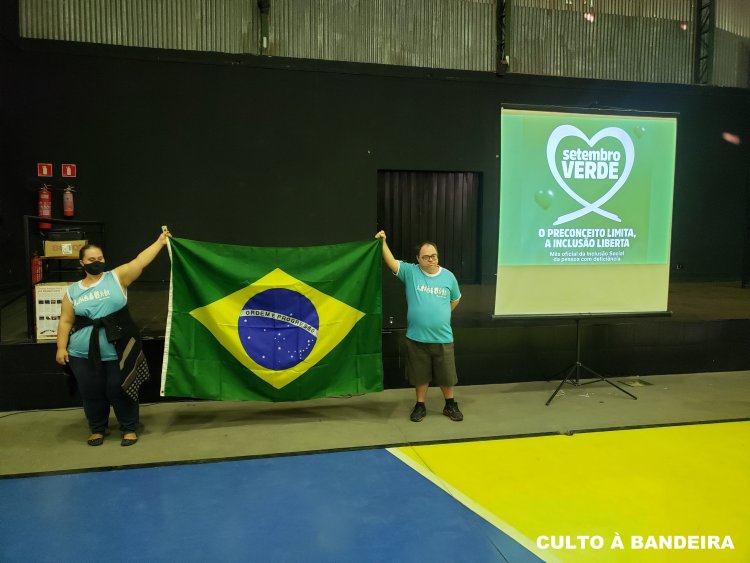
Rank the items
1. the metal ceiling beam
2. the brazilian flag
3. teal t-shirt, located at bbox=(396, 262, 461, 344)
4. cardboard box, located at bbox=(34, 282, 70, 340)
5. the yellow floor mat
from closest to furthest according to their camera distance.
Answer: the yellow floor mat
the brazilian flag
teal t-shirt, located at bbox=(396, 262, 461, 344)
cardboard box, located at bbox=(34, 282, 70, 340)
the metal ceiling beam

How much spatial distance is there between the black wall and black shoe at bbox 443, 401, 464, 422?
5.89 metres

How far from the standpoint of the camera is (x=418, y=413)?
4906 millimetres

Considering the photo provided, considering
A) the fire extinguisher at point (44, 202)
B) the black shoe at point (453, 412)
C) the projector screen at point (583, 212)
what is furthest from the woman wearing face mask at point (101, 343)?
the fire extinguisher at point (44, 202)

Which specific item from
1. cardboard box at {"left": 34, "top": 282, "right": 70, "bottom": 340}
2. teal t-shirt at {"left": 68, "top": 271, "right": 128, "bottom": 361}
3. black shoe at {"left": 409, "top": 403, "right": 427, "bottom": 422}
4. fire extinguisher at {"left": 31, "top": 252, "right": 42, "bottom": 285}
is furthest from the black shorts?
fire extinguisher at {"left": 31, "top": 252, "right": 42, "bottom": 285}

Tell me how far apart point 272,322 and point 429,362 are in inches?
53.9

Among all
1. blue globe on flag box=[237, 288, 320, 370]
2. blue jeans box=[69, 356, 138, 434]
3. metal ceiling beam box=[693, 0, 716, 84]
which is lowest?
blue jeans box=[69, 356, 138, 434]

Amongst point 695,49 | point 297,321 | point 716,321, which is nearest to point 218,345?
point 297,321

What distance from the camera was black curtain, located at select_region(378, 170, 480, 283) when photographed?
10812mm

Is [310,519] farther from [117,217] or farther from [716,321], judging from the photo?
[117,217]

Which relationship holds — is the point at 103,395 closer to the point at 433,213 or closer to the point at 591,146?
the point at 591,146

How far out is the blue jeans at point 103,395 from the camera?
13.9 feet

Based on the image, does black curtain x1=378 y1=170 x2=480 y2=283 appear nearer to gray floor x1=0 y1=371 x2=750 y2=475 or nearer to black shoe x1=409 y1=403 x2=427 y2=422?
gray floor x1=0 y1=371 x2=750 y2=475

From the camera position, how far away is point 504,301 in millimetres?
5457

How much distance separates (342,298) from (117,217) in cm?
615
